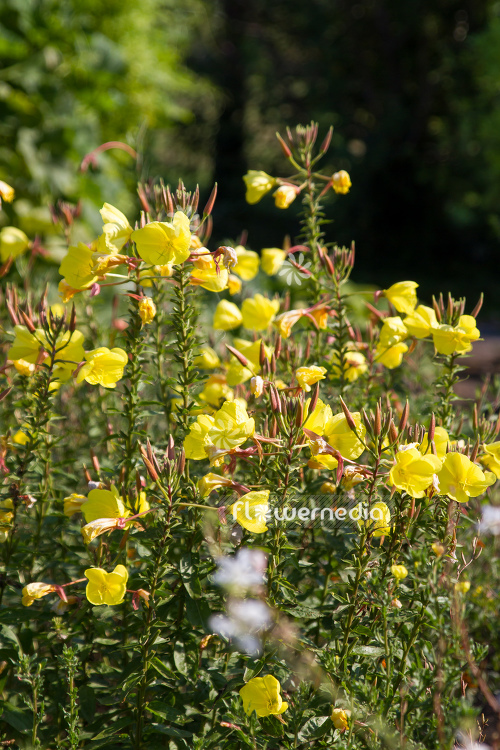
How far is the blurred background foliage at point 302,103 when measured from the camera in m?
6.42

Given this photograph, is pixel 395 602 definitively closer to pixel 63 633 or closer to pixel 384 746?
pixel 384 746

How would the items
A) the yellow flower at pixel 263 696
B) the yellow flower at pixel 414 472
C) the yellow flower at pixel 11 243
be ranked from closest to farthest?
1. the yellow flower at pixel 414 472
2. the yellow flower at pixel 263 696
3. the yellow flower at pixel 11 243

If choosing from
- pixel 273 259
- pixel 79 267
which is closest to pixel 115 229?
pixel 79 267

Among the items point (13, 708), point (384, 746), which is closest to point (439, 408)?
point (384, 746)

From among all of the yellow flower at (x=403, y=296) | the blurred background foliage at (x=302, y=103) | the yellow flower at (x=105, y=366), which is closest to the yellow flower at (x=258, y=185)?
the yellow flower at (x=403, y=296)

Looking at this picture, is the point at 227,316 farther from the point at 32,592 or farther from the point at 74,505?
the point at 32,592

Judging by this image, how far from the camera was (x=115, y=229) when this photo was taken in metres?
1.44

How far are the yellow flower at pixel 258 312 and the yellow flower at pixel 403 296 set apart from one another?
1.04 feet

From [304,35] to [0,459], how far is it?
1296 centimetres

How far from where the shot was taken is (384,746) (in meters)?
1.31

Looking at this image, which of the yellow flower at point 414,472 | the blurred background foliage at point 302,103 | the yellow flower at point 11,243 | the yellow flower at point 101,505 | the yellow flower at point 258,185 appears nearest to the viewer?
the yellow flower at point 414,472

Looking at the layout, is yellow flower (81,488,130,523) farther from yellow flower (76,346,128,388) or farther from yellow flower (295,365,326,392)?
yellow flower (295,365,326,392)

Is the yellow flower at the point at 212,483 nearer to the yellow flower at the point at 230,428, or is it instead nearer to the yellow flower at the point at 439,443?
the yellow flower at the point at 230,428

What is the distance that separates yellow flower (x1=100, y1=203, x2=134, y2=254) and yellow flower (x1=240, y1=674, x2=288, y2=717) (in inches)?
35.9
